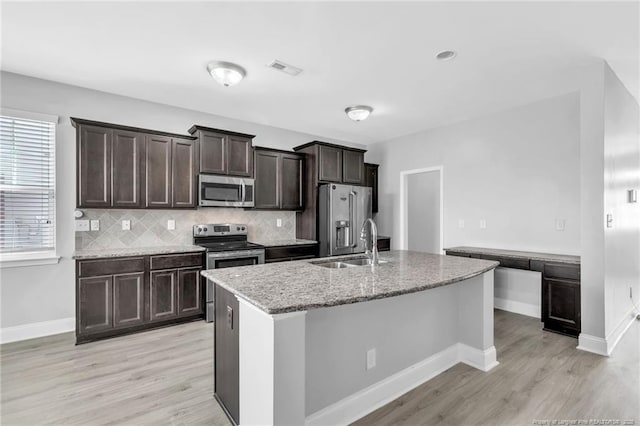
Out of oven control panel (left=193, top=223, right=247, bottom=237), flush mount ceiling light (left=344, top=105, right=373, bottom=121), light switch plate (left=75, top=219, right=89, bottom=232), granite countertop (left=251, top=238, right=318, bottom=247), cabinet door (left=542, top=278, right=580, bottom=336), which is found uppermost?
flush mount ceiling light (left=344, top=105, right=373, bottom=121)

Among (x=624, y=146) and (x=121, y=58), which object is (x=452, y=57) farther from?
(x=121, y=58)

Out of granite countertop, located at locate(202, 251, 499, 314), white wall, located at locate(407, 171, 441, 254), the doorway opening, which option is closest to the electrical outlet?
granite countertop, located at locate(202, 251, 499, 314)

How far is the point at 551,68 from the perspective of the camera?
3023mm

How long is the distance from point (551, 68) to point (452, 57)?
41.9 inches

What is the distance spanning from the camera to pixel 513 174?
4.19 m

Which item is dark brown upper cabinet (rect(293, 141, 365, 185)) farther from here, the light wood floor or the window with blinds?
the window with blinds

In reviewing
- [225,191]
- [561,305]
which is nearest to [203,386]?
[225,191]

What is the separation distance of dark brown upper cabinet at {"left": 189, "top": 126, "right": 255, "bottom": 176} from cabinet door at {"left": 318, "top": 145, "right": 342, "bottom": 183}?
1.09 m

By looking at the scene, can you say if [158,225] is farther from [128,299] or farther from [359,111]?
[359,111]

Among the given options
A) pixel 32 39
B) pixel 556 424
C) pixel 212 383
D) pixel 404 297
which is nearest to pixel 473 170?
pixel 404 297

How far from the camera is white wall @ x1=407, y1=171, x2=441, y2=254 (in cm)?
637

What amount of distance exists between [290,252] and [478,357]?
2639mm

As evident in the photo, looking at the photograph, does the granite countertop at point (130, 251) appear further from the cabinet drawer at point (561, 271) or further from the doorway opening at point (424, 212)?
the doorway opening at point (424, 212)

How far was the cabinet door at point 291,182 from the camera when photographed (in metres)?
4.86
